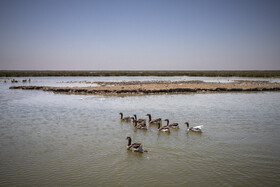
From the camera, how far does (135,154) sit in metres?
9.83

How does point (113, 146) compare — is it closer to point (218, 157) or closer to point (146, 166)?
point (146, 166)

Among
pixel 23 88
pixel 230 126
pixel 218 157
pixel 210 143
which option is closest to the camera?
pixel 218 157

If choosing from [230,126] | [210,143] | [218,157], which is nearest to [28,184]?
[218,157]

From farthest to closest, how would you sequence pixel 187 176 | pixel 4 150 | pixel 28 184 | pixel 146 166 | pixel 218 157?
pixel 4 150 < pixel 218 157 < pixel 146 166 < pixel 187 176 < pixel 28 184

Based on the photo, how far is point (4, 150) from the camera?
10078 mm

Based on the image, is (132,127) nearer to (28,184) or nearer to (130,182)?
(130,182)

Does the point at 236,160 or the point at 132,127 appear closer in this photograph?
the point at 236,160

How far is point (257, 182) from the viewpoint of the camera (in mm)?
7445

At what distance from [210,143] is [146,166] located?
3932 mm

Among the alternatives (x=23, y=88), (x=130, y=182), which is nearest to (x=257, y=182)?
(x=130, y=182)

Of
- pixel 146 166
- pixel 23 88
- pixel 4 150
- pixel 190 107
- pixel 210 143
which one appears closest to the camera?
pixel 146 166

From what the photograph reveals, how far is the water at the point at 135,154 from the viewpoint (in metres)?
7.72

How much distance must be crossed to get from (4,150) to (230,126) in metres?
12.3

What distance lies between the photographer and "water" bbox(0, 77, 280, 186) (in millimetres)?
7723
